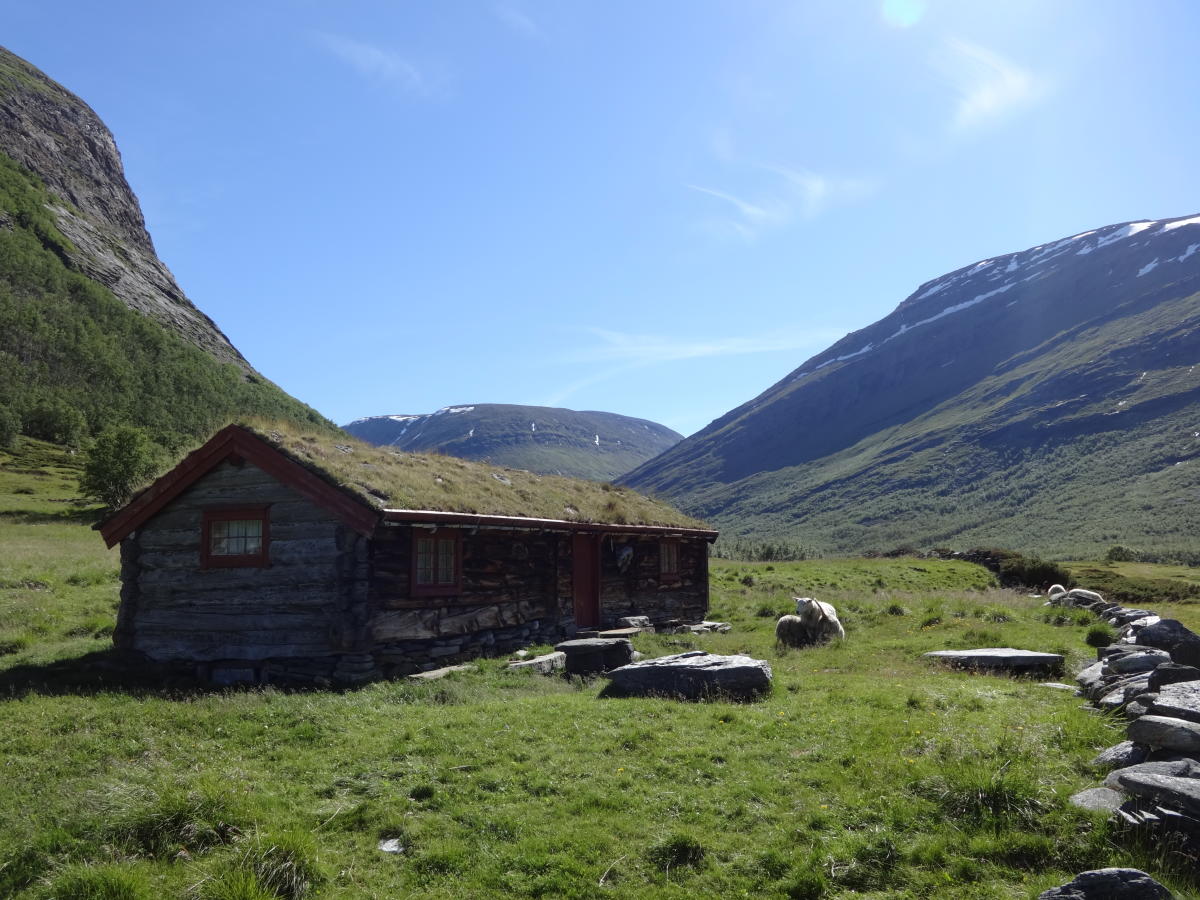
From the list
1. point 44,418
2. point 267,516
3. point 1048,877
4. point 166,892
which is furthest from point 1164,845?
point 44,418

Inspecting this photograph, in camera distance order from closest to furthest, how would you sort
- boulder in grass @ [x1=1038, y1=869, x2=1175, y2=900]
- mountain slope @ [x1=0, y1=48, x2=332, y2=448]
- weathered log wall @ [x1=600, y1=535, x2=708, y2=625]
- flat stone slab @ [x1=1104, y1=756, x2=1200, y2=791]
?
1. boulder in grass @ [x1=1038, y1=869, x2=1175, y2=900]
2. flat stone slab @ [x1=1104, y1=756, x2=1200, y2=791]
3. weathered log wall @ [x1=600, y1=535, x2=708, y2=625]
4. mountain slope @ [x1=0, y1=48, x2=332, y2=448]

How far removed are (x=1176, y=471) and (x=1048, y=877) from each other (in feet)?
406

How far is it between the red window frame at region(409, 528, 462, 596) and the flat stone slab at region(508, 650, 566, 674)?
7.16ft

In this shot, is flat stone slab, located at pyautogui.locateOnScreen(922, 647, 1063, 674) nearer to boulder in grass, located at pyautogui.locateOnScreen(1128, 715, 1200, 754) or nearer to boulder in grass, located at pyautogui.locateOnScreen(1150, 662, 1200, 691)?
boulder in grass, located at pyautogui.locateOnScreen(1150, 662, 1200, 691)

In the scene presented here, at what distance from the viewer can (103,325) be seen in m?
92.2

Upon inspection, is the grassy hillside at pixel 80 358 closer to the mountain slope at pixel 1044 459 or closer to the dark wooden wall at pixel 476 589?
the dark wooden wall at pixel 476 589

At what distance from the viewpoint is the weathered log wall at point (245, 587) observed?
15.2m

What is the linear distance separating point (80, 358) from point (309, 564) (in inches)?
3330

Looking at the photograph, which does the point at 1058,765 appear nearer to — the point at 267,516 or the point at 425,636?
the point at 425,636

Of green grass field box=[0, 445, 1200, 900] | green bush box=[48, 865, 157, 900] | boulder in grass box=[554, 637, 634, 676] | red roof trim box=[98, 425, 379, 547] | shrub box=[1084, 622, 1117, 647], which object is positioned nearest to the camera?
green bush box=[48, 865, 157, 900]

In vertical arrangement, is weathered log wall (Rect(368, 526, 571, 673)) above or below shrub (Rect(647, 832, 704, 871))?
above

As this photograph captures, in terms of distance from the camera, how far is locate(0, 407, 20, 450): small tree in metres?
60.8

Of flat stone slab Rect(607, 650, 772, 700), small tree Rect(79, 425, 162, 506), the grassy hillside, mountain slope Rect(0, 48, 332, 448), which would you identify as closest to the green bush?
flat stone slab Rect(607, 650, 772, 700)

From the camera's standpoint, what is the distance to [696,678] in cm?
1273
